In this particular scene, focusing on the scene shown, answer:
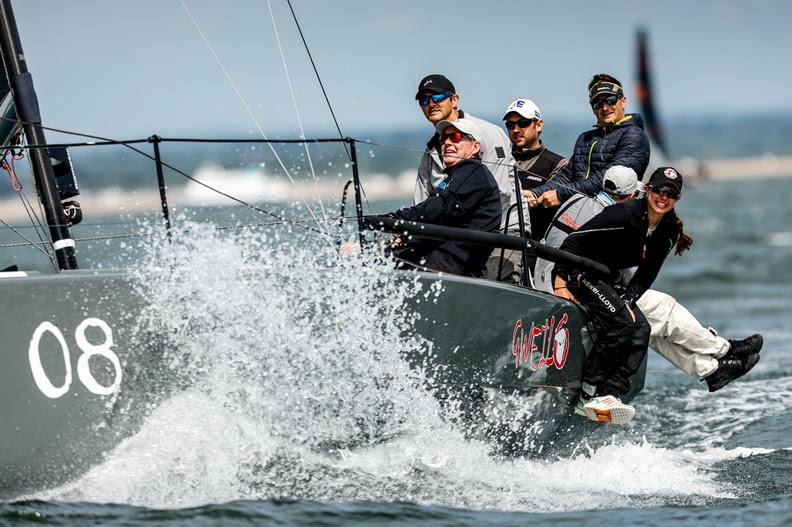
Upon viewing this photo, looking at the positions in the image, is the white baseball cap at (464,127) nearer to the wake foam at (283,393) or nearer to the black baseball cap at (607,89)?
the wake foam at (283,393)

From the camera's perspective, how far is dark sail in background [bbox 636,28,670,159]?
35625 millimetres

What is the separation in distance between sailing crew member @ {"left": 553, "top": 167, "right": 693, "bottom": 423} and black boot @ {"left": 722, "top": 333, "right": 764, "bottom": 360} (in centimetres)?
73

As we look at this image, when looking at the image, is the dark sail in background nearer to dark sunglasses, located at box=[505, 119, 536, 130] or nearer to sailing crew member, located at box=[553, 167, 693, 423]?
dark sunglasses, located at box=[505, 119, 536, 130]

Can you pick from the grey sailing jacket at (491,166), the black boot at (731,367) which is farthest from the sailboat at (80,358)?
the black boot at (731,367)

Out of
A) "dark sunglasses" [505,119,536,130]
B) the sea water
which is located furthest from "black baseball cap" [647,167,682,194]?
the sea water

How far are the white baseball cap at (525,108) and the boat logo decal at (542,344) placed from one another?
1.21 m

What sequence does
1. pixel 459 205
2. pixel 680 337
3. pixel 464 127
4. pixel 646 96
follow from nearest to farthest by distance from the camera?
pixel 459 205
pixel 464 127
pixel 680 337
pixel 646 96

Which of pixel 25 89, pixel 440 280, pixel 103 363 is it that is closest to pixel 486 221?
pixel 440 280

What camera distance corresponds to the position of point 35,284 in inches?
182

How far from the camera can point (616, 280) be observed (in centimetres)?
587

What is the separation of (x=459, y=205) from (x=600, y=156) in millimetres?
1278

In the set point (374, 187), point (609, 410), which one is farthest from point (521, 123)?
point (374, 187)

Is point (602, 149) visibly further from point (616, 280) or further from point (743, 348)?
point (743, 348)

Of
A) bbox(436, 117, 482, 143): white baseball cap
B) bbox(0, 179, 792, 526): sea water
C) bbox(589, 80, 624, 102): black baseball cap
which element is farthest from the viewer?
bbox(589, 80, 624, 102): black baseball cap
